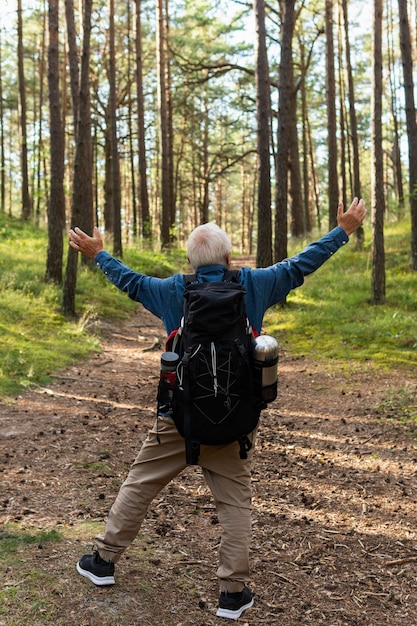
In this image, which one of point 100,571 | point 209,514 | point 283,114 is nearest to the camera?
point 100,571

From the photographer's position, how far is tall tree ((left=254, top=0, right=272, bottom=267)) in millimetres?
12859

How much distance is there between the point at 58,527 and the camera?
4.11 meters

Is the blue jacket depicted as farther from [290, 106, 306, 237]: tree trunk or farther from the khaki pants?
[290, 106, 306, 237]: tree trunk

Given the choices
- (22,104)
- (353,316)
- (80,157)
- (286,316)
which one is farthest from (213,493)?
(22,104)

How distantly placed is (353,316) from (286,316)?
1499 mm

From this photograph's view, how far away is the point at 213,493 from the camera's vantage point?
3217 millimetres

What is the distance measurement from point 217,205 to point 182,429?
4853cm

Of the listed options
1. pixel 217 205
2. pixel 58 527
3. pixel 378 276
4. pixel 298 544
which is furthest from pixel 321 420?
pixel 217 205

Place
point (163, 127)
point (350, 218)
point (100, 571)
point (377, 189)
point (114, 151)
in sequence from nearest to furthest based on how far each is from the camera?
point (100, 571), point (350, 218), point (377, 189), point (114, 151), point (163, 127)

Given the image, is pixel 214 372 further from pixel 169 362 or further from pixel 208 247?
pixel 208 247

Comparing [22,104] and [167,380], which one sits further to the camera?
[22,104]

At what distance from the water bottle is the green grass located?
4781 millimetres

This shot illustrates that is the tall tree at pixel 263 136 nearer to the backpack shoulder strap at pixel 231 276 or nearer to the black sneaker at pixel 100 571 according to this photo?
the backpack shoulder strap at pixel 231 276

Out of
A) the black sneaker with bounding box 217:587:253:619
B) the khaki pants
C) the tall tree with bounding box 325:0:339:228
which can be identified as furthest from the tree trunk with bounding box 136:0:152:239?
the black sneaker with bounding box 217:587:253:619
